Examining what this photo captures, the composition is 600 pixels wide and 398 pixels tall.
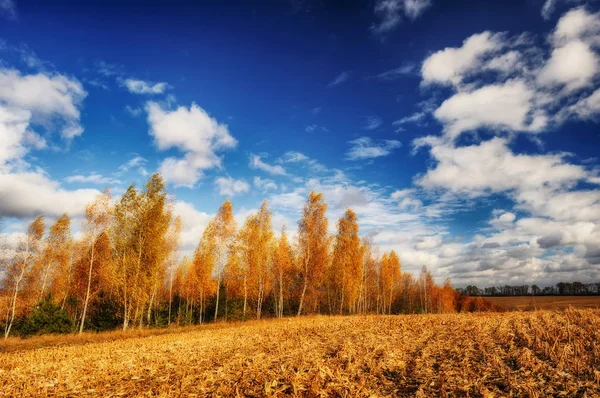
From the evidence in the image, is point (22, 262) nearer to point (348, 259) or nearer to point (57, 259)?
point (57, 259)

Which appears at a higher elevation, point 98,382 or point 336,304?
point 98,382

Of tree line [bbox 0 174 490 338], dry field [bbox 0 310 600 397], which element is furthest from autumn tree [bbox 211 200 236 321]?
dry field [bbox 0 310 600 397]

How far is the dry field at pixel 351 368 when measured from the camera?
6.70 m

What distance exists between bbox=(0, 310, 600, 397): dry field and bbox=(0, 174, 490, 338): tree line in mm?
15448

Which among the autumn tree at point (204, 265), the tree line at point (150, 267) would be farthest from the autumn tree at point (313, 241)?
the autumn tree at point (204, 265)

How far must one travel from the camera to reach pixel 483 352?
8984 millimetres

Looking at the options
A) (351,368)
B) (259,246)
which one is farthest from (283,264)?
(351,368)

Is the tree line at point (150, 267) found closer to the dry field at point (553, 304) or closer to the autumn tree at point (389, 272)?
the autumn tree at point (389, 272)

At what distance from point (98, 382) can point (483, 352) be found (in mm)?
10783

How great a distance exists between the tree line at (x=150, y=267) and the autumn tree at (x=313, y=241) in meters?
0.12

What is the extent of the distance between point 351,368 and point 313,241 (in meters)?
28.4

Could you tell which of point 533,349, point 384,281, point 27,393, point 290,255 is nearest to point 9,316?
point 290,255

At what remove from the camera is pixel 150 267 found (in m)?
27.4

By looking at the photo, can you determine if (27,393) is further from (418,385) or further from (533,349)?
(533,349)
